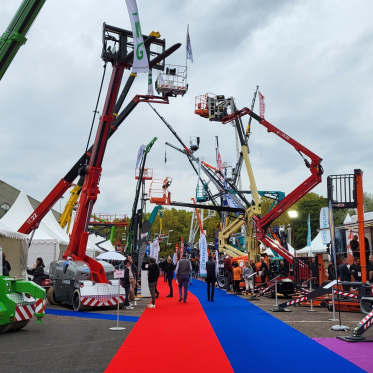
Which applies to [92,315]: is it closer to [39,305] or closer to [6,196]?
[39,305]

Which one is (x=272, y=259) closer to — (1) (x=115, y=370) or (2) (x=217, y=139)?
(2) (x=217, y=139)

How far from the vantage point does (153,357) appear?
23.7 feet

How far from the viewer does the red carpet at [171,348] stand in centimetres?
657

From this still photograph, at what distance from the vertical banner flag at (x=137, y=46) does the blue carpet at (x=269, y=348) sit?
6.35m

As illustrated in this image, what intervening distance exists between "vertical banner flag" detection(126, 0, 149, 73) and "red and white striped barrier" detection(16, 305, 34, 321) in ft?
19.7

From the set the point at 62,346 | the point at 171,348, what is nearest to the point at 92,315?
the point at 62,346

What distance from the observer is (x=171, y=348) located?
793 centimetres

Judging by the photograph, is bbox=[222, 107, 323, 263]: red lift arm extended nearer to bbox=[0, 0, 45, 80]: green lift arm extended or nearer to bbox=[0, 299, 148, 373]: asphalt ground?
bbox=[0, 299, 148, 373]: asphalt ground

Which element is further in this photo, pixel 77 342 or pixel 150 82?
pixel 150 82

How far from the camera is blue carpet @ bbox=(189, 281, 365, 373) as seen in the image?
6613 millimetres

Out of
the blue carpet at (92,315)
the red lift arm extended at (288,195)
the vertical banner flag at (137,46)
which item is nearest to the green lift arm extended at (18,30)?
the vertical banner flag at (137,46)

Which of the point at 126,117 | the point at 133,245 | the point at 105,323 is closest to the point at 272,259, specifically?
the point at 133,245

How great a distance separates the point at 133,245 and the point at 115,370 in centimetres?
2029

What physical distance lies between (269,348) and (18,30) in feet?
25.9
